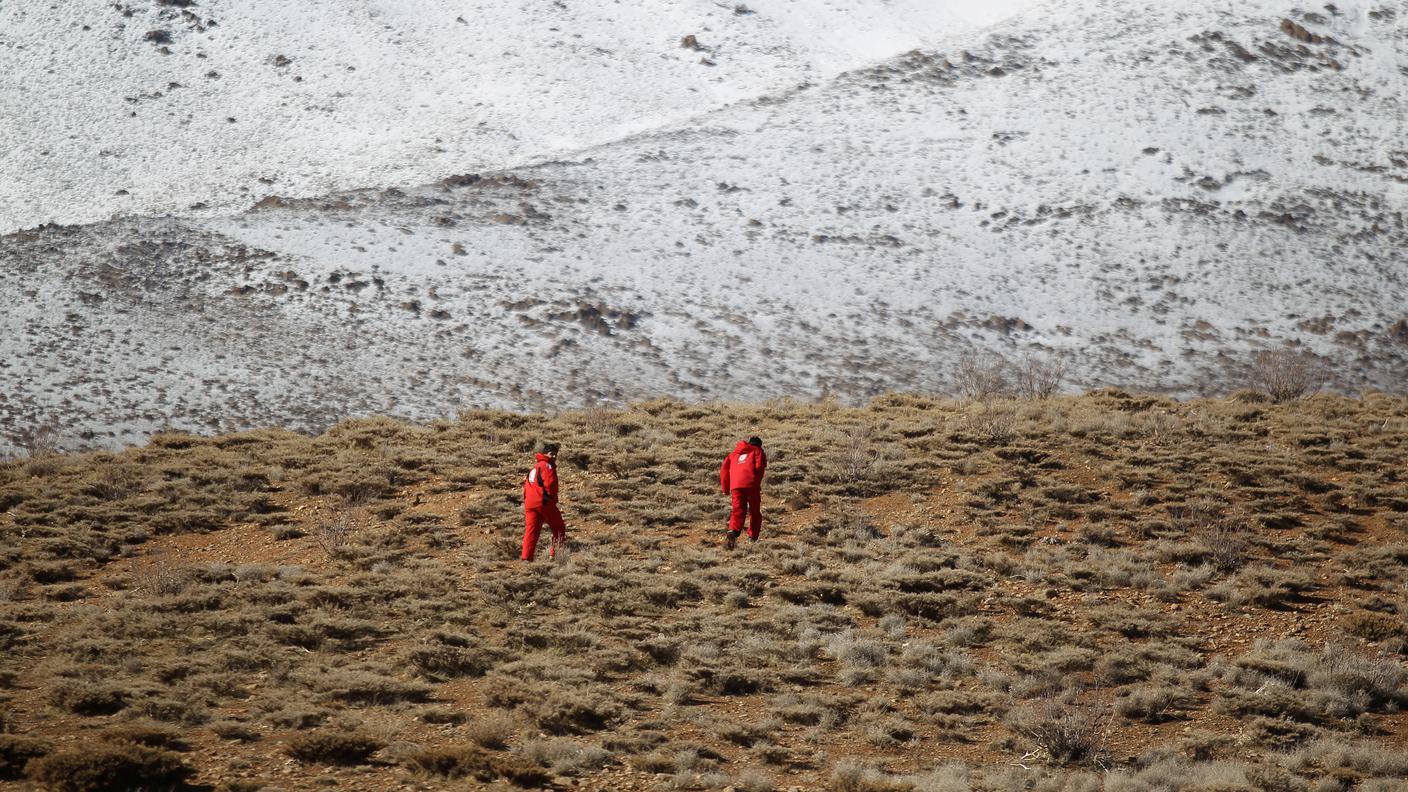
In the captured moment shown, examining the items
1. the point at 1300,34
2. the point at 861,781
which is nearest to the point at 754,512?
the point at 861,781

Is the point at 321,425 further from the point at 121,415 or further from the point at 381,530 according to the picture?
the point at 381,530

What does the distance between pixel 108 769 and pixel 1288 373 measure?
25.7 metres

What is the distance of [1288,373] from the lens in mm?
25672

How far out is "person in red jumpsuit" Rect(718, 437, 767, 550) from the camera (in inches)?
534

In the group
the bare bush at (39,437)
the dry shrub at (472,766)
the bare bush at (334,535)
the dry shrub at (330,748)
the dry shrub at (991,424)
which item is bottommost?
the dry shrub at (472,766)

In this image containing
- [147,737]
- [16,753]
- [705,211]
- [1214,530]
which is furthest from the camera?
[705,211]

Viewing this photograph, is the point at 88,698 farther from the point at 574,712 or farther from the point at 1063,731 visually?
the point at 1063,731

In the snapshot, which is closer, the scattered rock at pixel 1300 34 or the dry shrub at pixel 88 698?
the dry shrub at pixel 88 698

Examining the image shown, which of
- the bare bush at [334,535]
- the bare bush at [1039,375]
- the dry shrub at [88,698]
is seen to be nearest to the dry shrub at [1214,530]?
the bare bush at [1039,375]

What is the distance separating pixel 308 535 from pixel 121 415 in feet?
32.3

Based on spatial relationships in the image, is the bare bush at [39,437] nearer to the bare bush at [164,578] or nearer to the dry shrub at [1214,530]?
the bare bush at [164,578]

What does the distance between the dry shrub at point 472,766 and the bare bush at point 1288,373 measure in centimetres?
2216

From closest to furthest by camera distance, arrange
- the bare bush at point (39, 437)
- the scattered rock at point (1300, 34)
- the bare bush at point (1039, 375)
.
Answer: the bare bush at point (39, 437)
the bare bush at point (1039, 375)
the scattered rock at point (1300, 34)

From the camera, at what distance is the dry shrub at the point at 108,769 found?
6.72 metres
